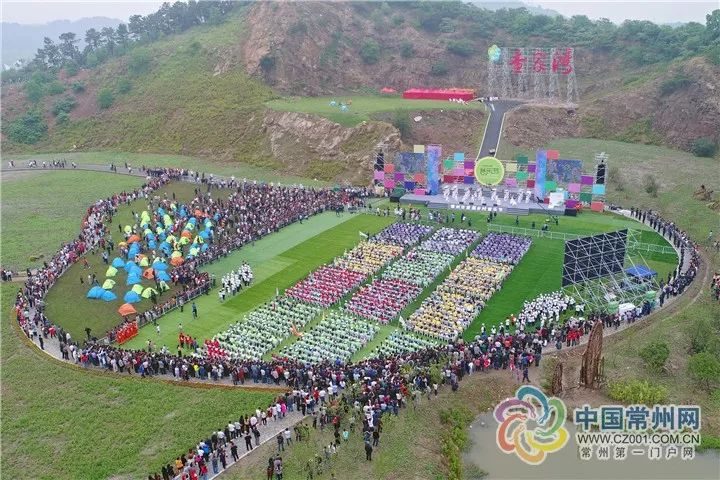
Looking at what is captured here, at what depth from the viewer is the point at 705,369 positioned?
27656 mm

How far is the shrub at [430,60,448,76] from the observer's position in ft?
320

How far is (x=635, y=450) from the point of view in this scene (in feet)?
77.6

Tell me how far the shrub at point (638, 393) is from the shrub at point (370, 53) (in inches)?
3217

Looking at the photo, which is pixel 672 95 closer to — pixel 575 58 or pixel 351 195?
pixel 575 58

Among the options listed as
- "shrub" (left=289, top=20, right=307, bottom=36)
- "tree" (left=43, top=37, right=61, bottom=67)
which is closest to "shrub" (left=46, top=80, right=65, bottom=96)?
"tree" (left=43, top=37, right=61, bottom=67)

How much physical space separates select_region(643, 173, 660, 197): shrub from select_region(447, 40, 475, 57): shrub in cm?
4610

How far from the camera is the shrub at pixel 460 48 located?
9906 cm

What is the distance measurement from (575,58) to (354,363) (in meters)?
82.1

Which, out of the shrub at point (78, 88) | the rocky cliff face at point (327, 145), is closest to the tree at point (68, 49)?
the shrub at point (78, 88)

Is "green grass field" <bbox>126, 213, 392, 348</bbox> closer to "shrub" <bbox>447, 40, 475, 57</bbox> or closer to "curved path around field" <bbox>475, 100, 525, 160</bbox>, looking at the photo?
"curved path around field" <bbox>475, 100, 525, 160</bbox>

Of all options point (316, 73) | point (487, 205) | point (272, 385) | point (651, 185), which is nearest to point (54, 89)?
point (316, 73)

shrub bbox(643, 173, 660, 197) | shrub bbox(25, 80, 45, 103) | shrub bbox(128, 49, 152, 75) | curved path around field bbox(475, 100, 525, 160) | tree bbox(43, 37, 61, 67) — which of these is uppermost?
tree bbox(43, 37, 61, 67)

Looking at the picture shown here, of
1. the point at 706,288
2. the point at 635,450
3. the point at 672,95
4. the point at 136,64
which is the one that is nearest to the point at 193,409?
the point at 635,450

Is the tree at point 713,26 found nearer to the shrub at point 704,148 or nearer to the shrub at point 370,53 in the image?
the shrub at point 704,148
